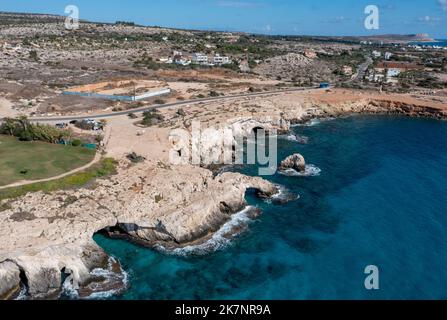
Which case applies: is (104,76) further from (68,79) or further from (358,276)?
(358,276)

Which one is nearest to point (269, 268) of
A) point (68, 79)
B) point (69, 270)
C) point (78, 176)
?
point (69, 270)

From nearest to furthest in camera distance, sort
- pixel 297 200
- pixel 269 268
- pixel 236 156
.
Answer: pixel 269 268 < pixel 297 200 < pixel 236 156

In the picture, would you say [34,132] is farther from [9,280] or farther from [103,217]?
[9,280]

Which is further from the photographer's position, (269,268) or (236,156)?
(236,156)

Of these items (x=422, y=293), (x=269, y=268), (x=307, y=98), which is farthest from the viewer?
(x=307, y=98)

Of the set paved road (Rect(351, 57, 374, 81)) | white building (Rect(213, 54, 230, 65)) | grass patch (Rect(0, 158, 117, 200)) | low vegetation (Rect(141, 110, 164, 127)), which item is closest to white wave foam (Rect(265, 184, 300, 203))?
grass patch (Rect(0, 158, 117, 200))

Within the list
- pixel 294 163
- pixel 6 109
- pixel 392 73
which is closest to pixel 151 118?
pixel 294 163

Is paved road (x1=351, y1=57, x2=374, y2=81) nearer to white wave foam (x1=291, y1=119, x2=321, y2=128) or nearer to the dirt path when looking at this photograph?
white wave foam (x1=291, y1=119, x2=321, y2=128)
